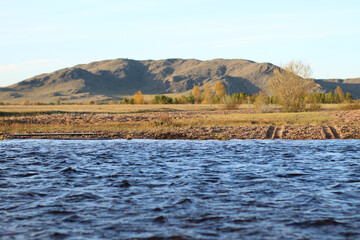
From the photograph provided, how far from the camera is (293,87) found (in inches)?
1991

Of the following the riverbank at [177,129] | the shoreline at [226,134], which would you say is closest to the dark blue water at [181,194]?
the shoreline at [226,134]

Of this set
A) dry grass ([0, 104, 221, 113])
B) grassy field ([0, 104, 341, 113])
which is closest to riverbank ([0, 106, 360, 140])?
grassy field ([0, 104, 341, 113])

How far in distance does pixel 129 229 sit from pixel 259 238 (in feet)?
8.68

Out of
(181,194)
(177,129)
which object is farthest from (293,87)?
(181,194)

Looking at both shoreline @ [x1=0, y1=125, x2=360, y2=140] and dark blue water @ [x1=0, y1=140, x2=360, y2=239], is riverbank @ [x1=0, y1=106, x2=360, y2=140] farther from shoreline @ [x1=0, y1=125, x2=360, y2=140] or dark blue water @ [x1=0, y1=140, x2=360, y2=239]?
dark blue water @ [x1=0, y1=140, x2=360, y2=239]

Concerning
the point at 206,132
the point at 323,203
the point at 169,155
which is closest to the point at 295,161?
the point at 169,155

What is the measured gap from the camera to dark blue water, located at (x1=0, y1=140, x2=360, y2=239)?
852 centimetres

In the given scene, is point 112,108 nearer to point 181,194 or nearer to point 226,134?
point 226,134

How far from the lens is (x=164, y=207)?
33.7ft

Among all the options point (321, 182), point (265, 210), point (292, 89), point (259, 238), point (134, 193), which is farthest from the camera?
point (292, 89)

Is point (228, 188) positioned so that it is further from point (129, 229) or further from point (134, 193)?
point (129, 229)

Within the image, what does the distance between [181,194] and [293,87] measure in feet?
137

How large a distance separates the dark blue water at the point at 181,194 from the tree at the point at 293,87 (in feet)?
99.9

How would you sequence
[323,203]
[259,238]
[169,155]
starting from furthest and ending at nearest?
[169,155] → [323,203] → [259,238]
